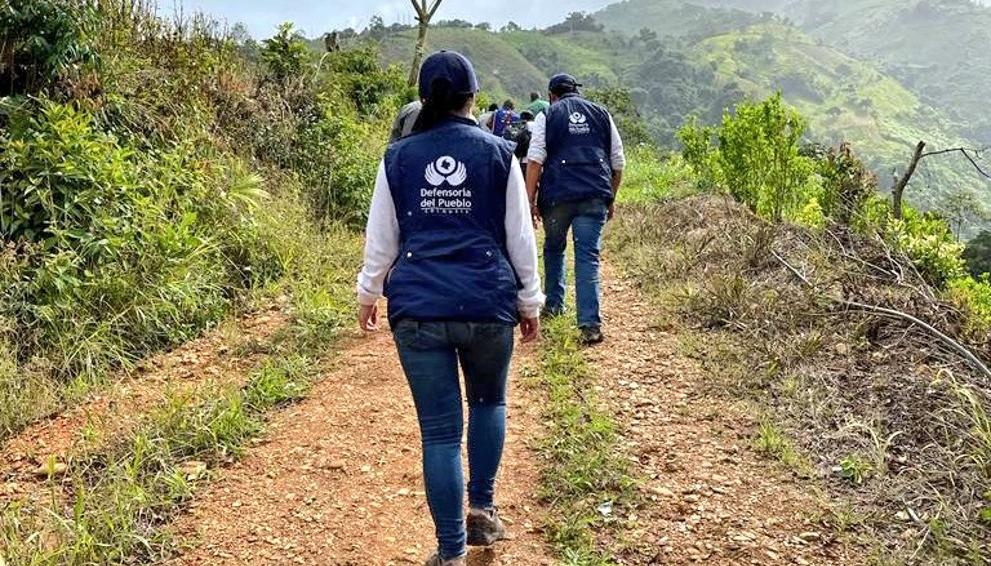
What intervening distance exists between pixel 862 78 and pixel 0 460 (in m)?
144

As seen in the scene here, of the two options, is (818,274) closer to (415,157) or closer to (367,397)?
(367,397)

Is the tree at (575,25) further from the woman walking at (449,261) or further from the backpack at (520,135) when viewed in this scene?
the woman walking at (449,261)

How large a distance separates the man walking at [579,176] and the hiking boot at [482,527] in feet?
7.88

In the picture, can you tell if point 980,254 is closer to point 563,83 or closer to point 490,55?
point 563,83

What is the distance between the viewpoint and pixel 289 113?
858 cm

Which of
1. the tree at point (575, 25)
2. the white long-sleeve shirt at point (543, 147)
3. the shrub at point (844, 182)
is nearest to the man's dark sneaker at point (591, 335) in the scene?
the white long-sleeve shirt at point (543, 147)

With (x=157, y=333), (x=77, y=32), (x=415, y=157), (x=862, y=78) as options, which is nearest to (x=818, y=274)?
(x=415, y=157)

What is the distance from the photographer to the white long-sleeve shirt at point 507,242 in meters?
2.38

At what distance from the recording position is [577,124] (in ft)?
16.2

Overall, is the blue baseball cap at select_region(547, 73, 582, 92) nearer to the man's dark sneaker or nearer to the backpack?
the man's dark sneaker

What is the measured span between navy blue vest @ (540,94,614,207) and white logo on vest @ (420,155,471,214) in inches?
104

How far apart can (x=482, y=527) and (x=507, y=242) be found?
3.73 feet

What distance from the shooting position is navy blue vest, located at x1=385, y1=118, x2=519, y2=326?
7.54 ft

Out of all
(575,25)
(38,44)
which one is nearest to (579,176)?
(38,44)
